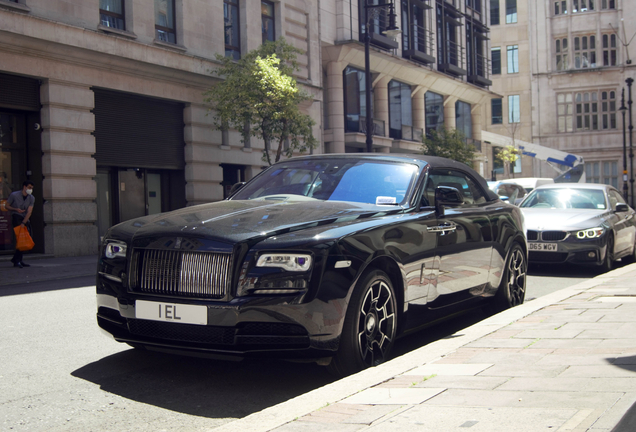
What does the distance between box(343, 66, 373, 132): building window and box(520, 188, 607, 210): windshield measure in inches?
790

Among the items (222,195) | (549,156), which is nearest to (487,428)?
(222,195)

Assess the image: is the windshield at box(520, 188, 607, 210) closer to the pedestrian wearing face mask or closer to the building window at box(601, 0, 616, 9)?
the pedestrian wearing face mask

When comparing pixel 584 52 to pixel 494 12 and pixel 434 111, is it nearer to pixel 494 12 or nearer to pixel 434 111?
pixel 494 12

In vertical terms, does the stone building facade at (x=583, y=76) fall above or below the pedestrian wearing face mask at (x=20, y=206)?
above

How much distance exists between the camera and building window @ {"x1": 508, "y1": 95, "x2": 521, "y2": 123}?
2559 inches

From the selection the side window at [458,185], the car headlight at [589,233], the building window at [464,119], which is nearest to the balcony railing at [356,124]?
the building window at [464,119]

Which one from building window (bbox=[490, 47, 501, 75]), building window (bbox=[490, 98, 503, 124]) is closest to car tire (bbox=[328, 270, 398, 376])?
building window (bbox=[490, 98, 503, 124])

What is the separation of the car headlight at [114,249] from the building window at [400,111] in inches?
1264

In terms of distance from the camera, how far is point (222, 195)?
23.5 metres

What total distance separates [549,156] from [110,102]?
34780 mm

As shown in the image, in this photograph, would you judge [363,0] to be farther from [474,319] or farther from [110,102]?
[474,319]

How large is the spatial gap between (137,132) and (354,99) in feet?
47.8

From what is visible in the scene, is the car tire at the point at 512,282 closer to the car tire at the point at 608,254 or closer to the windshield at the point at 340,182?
the windshield at the point at 340,182

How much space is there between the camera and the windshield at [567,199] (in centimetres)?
1246
